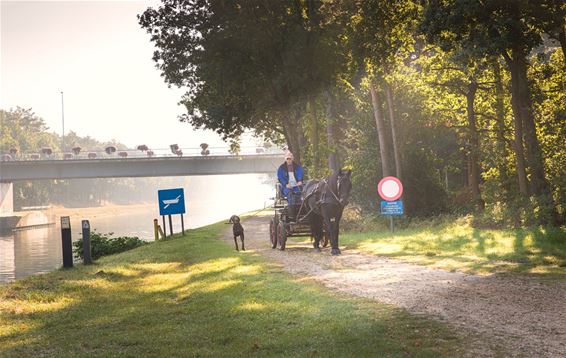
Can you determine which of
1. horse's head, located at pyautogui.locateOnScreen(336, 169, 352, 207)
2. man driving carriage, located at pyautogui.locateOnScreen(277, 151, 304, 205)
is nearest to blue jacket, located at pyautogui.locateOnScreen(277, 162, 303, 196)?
man driving carriage, located at pyautogui.locateOnScreen(277, 151, 304, 205)

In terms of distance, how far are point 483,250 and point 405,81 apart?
57.4 ft

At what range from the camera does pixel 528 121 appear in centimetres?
2075

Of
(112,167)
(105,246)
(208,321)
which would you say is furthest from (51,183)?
(208,321)

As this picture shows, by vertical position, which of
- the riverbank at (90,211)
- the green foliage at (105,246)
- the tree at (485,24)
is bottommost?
the green foliage at (105,246)

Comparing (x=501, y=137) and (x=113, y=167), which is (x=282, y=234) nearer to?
(x=501, y=137)

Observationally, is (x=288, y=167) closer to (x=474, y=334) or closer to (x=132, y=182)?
(x=474, y=334)

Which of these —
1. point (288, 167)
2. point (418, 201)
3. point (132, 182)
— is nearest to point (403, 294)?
point (288, 167)

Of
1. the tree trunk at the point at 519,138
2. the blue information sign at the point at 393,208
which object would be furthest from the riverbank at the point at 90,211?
the tree trunk at the point at 519,138

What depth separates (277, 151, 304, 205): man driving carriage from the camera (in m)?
19.2

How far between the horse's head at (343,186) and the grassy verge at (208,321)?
313 centimetres

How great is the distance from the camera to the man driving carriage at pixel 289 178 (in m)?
19.2

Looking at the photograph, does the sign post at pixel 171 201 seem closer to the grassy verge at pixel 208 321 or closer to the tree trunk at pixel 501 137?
the tree trunk at pixel 501 137

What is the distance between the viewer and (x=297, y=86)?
89.5ft

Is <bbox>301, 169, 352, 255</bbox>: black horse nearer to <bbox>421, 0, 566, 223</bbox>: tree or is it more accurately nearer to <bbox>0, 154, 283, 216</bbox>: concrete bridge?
<bbox>421, 0, 566, 223</bbox>: tree
